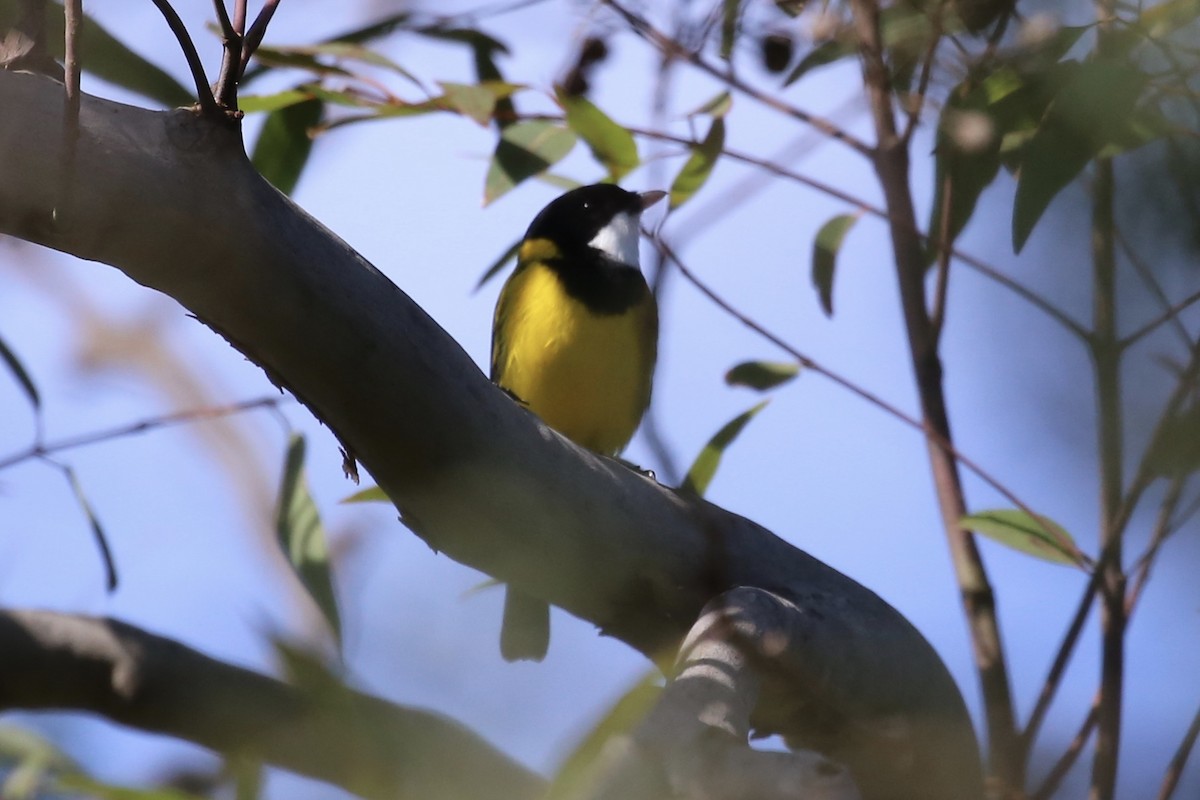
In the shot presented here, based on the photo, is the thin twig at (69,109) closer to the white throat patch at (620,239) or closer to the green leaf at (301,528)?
the green leaf at (301,528)

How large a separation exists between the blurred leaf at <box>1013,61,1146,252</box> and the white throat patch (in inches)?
59.6

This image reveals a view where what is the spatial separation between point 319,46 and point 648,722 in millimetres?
1481

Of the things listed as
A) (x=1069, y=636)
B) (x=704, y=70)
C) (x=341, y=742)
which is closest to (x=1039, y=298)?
(x=1069, y=636)

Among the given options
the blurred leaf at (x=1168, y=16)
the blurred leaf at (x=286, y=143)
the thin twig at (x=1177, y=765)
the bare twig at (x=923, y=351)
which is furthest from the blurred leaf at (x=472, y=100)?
the thin twig at (x=1177, y=765)

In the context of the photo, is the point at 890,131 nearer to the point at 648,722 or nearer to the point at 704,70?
the point at 704,70

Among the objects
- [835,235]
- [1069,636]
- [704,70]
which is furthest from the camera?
[835,235]

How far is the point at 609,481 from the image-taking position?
4.63 ft

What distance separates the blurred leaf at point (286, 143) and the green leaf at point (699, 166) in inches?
24.2

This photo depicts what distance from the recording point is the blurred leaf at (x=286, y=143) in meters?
2.08

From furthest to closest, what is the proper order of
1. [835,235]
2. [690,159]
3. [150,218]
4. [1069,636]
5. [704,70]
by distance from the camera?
[835,235] < [690,159] < [704,70] < [1069,636] < [150,218]

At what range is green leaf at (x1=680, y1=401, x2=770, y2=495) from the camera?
6.82 feet

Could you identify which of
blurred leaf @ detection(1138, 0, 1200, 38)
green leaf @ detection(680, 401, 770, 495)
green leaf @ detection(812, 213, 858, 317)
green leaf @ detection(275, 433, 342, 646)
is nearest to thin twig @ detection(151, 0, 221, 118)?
green leaf @ detection(275, 433, 342, 646)

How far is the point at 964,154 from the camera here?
177 centimetres

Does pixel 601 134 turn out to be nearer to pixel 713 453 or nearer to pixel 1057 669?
pixel 713 453
